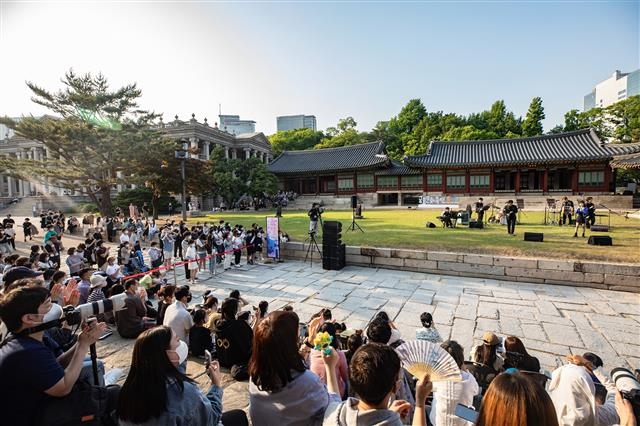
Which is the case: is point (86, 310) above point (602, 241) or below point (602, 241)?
above

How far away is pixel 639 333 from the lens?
222 inches

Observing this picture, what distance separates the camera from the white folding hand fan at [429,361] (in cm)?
208

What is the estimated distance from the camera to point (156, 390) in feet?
5.90

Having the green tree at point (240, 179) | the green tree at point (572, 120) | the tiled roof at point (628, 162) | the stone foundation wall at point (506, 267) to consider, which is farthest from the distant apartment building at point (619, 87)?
the stone foundation wall at point (506, 267)

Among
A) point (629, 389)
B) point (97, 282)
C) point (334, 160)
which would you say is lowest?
point (97, 282)

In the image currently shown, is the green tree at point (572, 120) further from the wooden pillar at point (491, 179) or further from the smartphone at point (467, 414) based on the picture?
the smartphone at point (467, 414)

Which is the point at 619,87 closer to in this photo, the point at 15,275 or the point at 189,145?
the point at 189,145

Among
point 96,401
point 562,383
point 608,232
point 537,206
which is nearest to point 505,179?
point 537,206

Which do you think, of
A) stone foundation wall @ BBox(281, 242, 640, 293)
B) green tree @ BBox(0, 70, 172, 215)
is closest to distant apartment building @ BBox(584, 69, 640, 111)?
stone foundation wall @ BBox(281, 242, 640, 293)

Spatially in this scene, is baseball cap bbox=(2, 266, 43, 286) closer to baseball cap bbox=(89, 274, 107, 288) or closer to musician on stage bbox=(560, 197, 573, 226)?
baseball cap bbox=(89, 274, 107, 288)

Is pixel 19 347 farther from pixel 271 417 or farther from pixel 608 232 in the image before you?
pixel 608 232

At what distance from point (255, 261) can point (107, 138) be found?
14309mm

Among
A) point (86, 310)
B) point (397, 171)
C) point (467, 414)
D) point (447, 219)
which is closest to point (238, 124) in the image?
point (397, 171)

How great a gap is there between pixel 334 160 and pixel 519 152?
1920 cm
